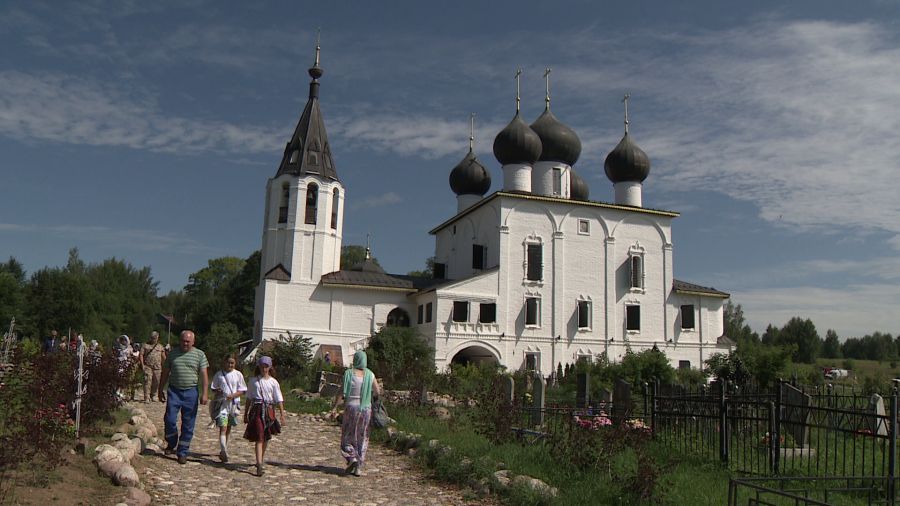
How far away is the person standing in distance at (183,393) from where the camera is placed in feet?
32.4

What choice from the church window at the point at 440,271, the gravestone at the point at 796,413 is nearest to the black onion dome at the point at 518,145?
the church window at the point at 440,271

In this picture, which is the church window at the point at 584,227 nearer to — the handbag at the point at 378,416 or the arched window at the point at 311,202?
the arched window at the point at 311,202

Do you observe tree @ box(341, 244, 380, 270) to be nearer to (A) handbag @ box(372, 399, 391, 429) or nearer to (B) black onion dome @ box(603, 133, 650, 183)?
(B) black onion dome @ box(603, 133, 650, 183)

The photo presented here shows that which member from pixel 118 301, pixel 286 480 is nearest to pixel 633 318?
pixel 286 480

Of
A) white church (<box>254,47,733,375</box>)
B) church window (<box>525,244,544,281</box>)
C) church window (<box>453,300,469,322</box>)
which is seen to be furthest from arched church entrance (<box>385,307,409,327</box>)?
church window (<box>525,244,544,281</box>)

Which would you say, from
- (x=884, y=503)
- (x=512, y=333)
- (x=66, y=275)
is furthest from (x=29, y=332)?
(x=884, y=503)

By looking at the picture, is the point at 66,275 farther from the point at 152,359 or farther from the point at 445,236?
the point at 152,359

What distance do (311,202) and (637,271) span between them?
16.4m

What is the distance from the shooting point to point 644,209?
38.8 meters

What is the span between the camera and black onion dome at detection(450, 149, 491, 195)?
42844mm

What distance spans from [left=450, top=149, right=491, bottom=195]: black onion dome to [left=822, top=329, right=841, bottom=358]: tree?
71776 millimetres

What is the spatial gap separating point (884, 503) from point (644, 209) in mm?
31371

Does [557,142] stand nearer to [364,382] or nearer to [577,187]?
[577,187]

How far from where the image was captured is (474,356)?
3631cm
